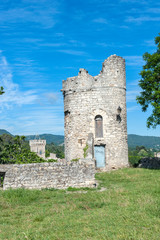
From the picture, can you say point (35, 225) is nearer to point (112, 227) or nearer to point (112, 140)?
point (112, 227)

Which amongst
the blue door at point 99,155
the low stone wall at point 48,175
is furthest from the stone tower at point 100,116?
the low stone wall at point 48,175

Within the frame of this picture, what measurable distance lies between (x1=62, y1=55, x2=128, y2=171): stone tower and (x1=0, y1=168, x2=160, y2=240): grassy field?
32.3 feet

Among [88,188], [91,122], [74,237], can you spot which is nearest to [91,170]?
[88,188]

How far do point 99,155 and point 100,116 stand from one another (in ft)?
10.4

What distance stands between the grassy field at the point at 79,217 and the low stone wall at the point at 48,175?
1711 mm

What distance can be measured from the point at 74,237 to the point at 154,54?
1631 centimetres

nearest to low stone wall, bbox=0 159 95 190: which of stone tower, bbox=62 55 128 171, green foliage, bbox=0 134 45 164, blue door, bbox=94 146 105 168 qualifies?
green foliage, bbox=0 134 45 164

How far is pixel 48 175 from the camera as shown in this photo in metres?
11.8

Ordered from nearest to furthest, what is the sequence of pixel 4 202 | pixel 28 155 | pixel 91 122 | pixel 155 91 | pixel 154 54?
pixel 4 202 → pixel 28 155 → pixel 155 91 → pixel 154 54 → pixel 91 122

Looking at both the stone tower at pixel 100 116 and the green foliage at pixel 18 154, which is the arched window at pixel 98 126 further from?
the green foliage at pixel 18 154

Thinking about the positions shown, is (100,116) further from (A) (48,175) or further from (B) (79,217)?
(B) (79,217)

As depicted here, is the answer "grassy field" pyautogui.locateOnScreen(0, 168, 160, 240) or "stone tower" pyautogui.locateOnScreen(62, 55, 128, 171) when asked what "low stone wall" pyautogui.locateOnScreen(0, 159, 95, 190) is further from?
"stone tower" pyautogui.locateOnScreen(62, 55, 128, 171)

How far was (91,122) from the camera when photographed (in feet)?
64.7

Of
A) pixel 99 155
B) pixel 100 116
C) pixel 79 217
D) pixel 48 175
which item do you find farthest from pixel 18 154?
pixel 79 217
